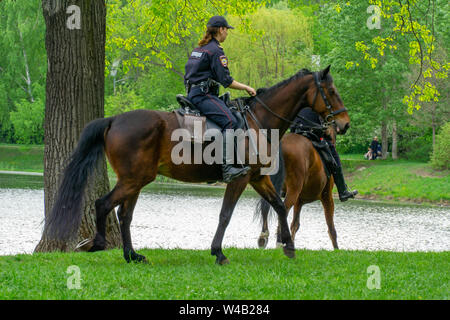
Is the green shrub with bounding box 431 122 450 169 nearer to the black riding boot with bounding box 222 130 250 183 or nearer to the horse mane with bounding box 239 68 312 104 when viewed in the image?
the horse mane with bounding box 239 68 312 104

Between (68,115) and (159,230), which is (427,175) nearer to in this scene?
(159,230)

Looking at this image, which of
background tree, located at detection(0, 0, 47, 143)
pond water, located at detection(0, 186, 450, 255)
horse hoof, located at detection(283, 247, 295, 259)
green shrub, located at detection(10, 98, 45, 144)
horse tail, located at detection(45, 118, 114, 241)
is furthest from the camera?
green shrub, located at detection(10, 98, 45, 144)

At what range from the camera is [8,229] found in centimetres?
1712

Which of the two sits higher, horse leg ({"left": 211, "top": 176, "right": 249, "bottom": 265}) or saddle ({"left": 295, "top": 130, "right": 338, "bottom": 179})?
saddle ({"left": 295, "top": 130, "right": 338, "bottom": 179})

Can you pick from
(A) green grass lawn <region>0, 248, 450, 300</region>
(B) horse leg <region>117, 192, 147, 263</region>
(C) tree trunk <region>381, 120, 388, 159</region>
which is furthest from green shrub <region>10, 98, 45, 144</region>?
(B) horse leg <region>117, 192, 147, 263</region>

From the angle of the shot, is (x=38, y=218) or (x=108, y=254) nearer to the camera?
(x=108, y=254)

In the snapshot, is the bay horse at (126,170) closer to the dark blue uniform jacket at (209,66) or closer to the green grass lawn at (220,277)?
the green grass lawn at (220,277)

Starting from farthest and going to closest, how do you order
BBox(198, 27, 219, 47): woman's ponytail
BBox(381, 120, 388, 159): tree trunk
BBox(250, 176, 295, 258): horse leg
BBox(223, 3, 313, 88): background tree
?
BBox(381, 120, 388, 159): tree trunk → BBox(223, 3, 313, 88): background tree → BBox(250, 176, 295, 258): horse leg → BBox(198, 27, 219, 47): woman's ponytail

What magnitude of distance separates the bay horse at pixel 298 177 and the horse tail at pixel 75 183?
393 centimetres

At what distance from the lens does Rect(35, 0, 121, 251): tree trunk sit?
10445 mm

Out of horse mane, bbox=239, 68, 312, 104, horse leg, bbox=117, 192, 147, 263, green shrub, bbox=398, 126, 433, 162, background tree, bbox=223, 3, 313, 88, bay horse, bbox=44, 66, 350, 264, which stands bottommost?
green shrub, bbox=398, 126, 433, 162

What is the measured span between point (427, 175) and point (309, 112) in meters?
27.6

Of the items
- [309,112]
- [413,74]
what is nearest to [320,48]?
[413,74]

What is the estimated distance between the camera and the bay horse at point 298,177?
37.7ft
